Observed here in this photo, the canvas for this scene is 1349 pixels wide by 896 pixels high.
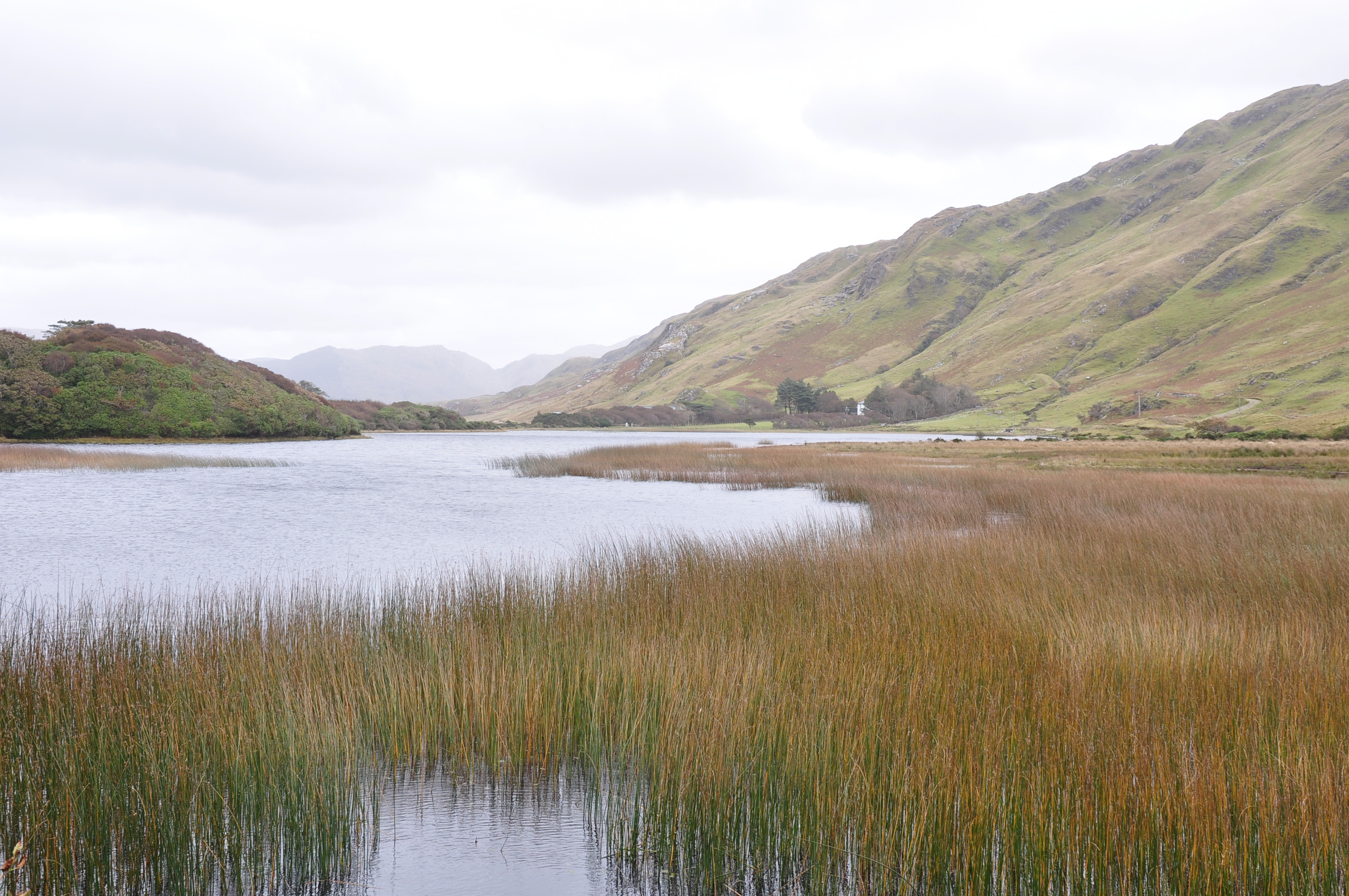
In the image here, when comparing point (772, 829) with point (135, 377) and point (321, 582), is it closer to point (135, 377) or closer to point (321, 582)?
point (321, 582)

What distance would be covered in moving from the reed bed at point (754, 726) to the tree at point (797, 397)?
363 feet

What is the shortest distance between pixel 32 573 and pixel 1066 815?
1383cm

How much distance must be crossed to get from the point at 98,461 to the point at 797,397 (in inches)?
3859

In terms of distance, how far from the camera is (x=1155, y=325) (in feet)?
384

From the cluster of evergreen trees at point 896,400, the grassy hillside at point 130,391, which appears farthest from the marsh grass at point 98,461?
the cluster of evergreen trees at point 896,400

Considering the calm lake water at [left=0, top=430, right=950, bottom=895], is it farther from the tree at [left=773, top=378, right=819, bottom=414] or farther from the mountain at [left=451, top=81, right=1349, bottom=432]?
the tree at [left=773, top=378, right=819, bottom=414]

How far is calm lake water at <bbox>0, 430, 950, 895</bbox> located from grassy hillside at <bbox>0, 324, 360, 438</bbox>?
25150 millimetres

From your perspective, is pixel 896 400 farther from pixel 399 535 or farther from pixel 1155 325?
pixel 399 535

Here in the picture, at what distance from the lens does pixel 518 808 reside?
432cm

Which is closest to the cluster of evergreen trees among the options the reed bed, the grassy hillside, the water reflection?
the grassy hillside

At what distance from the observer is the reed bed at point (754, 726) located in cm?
329

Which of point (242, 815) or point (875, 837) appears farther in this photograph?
point (242, 815)

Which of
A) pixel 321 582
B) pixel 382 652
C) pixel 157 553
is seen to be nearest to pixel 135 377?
pixel 157 553

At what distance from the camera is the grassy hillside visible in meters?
46.3
